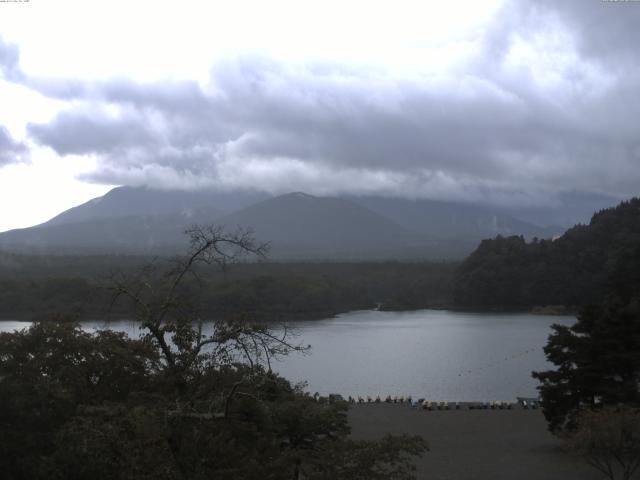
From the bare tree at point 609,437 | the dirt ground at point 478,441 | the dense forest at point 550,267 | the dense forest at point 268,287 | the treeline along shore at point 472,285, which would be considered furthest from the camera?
the dense forest at point 550,267

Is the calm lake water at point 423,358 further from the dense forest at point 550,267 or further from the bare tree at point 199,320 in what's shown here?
the dense forest at point 550,267

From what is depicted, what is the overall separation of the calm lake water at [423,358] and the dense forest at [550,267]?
42.4ft

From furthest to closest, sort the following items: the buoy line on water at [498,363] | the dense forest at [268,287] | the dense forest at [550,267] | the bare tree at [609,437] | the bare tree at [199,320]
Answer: the dense forest at [550,267] < the dense forest at [268,287] < the buoy line on water at [498,363] < the bare tree at [609,437] < the bare tree at [199,320]

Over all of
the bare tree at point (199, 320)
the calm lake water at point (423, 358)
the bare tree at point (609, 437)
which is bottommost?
the calm lake water at point (423, 358)

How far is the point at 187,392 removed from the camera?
6.17m

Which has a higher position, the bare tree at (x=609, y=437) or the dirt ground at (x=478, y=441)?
the bare tree at (x=609, y=437)

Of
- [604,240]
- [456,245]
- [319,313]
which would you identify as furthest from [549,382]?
[456,245]

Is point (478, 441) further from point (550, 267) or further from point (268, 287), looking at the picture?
point (550, 267)

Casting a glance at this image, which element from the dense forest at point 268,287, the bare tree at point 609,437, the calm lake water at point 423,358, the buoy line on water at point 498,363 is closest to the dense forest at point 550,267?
the dense forest at point 268,287

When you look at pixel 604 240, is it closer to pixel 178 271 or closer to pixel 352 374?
pixel 352 374

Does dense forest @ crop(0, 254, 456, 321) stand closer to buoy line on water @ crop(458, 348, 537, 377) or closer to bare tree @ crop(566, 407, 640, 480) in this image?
buoy line on water @ crop(458, 348, 537, 377)

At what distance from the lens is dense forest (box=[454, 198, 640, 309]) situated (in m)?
66.3

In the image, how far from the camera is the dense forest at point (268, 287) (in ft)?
180

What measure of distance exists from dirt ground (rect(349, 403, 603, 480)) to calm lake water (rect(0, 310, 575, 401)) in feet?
10.3
